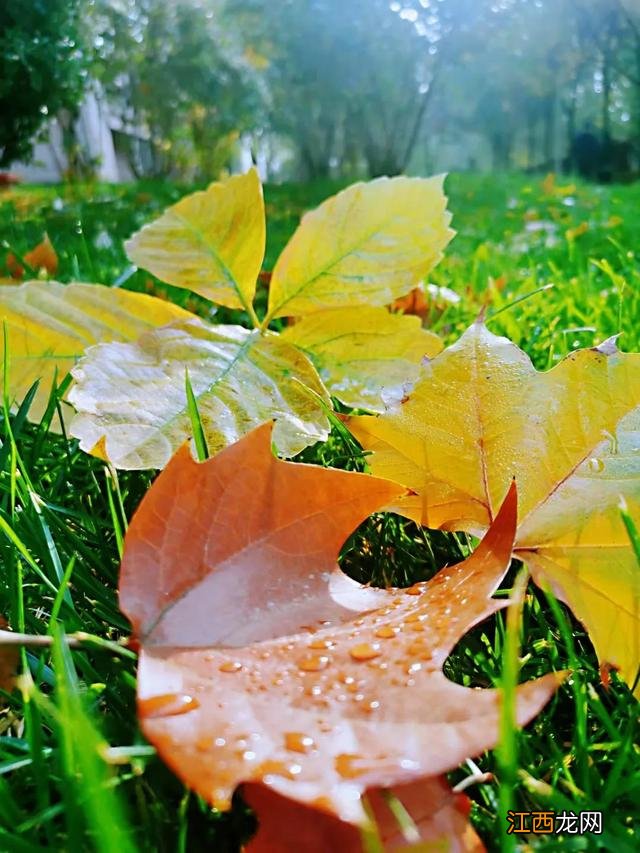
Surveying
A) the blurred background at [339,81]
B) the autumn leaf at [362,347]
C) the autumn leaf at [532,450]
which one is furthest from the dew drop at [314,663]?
the blurred background at [339,81]

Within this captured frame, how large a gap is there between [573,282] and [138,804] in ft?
4.15

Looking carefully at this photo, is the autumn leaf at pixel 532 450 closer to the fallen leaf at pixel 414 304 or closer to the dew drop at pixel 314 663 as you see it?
the dew drop at pixel 314 663

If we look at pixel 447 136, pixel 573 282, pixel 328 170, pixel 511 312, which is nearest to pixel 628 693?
pixel 511 312

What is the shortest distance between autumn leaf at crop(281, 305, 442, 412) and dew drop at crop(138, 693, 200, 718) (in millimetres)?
342

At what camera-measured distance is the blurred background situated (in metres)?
10.2

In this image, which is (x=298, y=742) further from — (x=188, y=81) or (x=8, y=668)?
(x=188, y=81)

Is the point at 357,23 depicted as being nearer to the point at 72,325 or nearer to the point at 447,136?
the point at 447,136

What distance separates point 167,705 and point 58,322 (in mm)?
451

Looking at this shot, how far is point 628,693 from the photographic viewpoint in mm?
354

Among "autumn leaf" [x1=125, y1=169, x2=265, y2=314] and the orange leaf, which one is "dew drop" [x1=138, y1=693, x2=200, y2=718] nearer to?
"autumn leaf" [x1=125, y1=169, x2=265, y2=314]

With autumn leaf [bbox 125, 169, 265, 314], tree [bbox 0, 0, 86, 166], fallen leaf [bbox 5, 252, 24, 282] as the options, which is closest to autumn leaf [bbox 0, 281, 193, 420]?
autumn leaf [bbox 125, 169, 265, 314]

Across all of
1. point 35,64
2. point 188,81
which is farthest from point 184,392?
point 188,81

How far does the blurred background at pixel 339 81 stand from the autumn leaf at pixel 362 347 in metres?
6.58

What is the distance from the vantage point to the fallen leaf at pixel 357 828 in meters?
0.25
